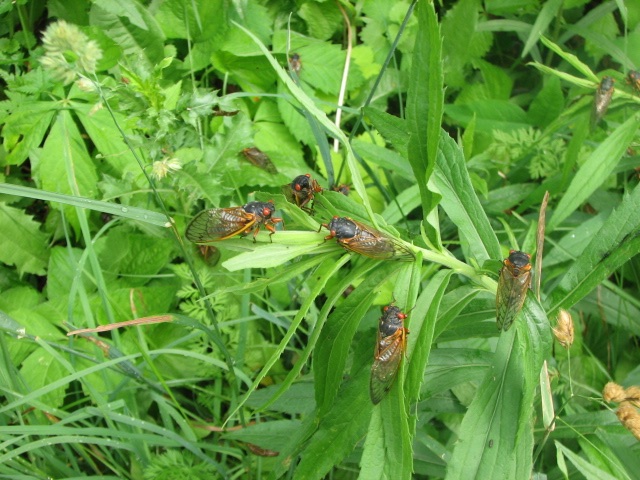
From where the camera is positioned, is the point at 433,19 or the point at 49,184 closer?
the point at 433,19

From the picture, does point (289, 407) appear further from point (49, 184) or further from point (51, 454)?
point (49, 184)

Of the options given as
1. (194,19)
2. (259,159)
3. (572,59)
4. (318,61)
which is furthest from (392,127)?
(194,19)

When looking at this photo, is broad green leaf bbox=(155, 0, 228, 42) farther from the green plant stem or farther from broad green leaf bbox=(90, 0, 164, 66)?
the green plant stem

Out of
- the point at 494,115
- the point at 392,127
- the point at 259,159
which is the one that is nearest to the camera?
the point at 392,127

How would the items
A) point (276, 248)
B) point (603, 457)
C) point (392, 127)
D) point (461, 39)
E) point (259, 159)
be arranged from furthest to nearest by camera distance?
point (461, 39)
point (259, 159)
point (603, 457)
point (392, 127)
point (276, 248)

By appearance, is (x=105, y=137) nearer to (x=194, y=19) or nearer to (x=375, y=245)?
(x=194, y=19)

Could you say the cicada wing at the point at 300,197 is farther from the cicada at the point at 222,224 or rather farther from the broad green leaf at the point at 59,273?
the broad green leaf at the point at 59,273

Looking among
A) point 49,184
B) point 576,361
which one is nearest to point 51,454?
point 49,184
